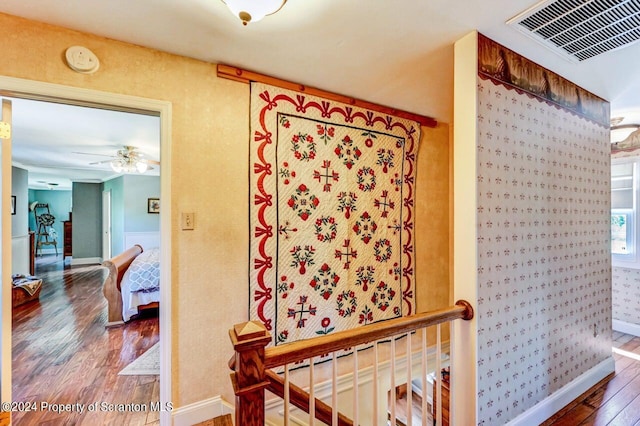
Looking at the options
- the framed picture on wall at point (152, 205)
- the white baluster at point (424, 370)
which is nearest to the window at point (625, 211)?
the white baluster at point (424, 370)

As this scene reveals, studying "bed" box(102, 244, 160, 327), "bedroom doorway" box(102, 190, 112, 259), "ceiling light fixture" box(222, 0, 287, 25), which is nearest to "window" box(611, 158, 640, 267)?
"ceiling light fixture" box(222, 0, 287, 25)

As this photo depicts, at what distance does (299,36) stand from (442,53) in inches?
34.4

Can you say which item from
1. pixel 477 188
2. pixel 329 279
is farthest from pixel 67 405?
pixel 477 188

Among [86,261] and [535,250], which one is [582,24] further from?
[86,261]

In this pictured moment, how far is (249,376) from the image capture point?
3.01 feet

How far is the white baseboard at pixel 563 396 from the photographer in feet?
5.36

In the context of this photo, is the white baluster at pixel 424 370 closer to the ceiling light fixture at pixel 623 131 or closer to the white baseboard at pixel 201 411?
the white baseboard at pixel 201 411

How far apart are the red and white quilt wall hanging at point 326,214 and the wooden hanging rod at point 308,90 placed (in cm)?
5

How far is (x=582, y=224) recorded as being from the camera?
2055 millimetres

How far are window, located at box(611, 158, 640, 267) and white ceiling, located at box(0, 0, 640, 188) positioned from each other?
168cm

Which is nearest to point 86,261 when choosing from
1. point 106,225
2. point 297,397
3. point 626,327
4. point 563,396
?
point 106,225

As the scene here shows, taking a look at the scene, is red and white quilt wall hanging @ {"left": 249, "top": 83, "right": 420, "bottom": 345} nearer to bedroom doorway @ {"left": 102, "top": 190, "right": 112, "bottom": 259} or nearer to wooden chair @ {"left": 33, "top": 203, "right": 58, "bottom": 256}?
bedroom doorway @ {"left": 102, "top": 190, "right": 112, "bottom": 259}

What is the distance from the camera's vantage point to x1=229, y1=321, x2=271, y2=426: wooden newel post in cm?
91

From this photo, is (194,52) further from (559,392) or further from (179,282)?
(559,392)
